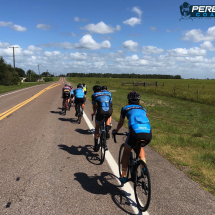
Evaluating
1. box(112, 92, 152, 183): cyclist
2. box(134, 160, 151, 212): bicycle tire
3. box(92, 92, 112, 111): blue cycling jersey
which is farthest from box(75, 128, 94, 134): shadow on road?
box(134, 160, 151, 212): bicycle tire

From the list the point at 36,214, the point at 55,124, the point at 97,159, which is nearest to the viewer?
the point at 36,214

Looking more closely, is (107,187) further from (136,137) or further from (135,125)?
(135,125)

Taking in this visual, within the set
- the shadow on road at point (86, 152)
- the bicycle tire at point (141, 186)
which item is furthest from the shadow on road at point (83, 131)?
the bicycle tire at point (141, 186)

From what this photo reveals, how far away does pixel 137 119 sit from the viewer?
10.6 feet

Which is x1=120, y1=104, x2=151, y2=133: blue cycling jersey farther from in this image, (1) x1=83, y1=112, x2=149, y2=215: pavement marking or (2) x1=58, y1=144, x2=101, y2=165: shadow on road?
(2) x1=58, y1=144, x2=101, y2=165: shadow on road

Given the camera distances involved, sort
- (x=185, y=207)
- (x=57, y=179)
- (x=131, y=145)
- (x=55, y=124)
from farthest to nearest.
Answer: (x=55, y=124) < (x=57, y=179) < (x=131, y=145) < (x=185, y=207)

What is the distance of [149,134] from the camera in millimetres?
3197

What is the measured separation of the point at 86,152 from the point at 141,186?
8.43 ft

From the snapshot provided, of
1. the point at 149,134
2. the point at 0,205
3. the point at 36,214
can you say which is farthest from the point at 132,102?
the point at 0,205

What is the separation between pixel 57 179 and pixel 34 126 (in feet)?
15.6

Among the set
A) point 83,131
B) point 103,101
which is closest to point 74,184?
point 103,101

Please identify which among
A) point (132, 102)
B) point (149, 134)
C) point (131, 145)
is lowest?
point (131, 145)

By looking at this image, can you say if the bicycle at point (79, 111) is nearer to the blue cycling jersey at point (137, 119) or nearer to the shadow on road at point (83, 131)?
the shadow on road at point (83, 131)

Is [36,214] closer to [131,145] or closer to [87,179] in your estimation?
[87,179]
